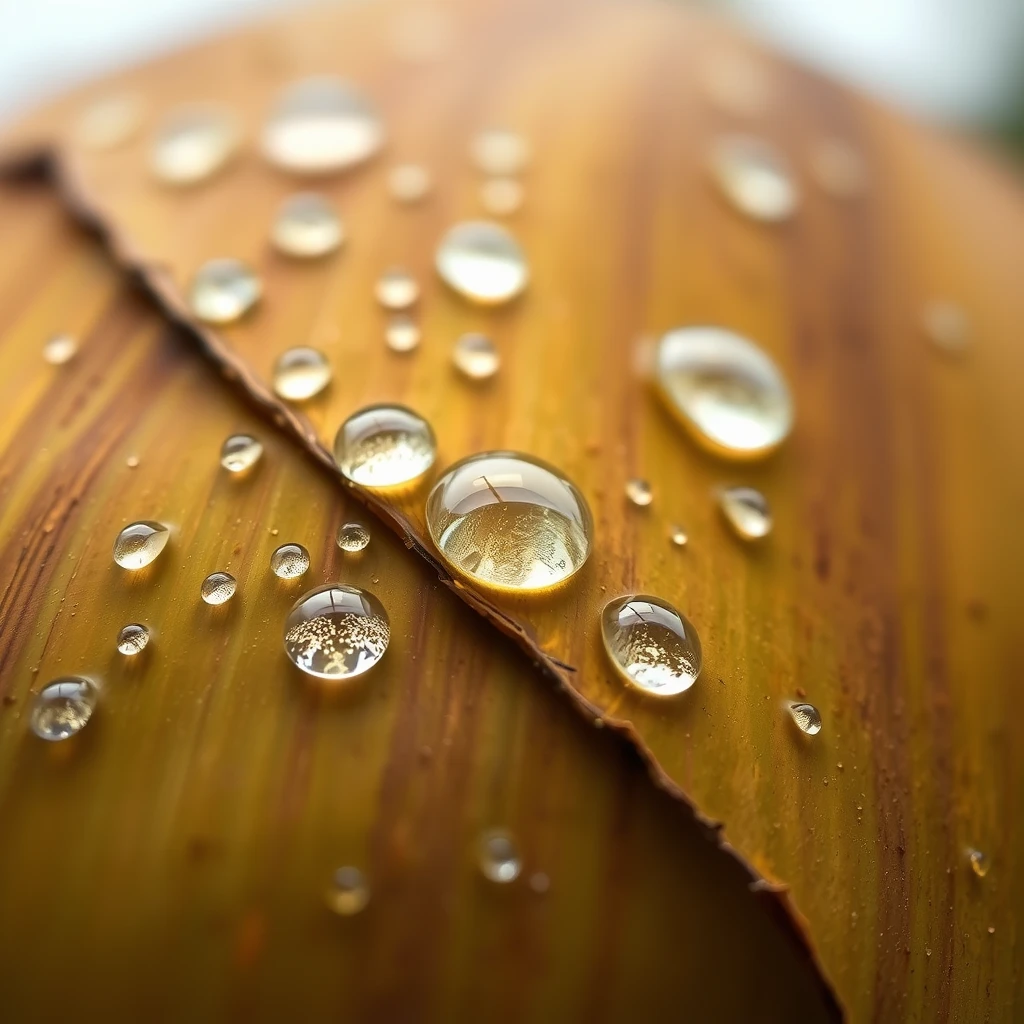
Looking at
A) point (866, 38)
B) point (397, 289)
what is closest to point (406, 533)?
point (397, 289)

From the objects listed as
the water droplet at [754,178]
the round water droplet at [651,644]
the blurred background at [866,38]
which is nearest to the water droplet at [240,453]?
the round water droplet at [651,644]

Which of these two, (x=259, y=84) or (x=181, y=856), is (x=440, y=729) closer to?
(x=181, y=856)

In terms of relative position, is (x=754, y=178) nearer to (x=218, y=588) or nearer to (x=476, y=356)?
(x=476, y=356)

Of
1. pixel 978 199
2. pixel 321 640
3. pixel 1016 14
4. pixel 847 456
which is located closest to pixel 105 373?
pixel 321 640

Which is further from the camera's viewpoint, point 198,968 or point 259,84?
point 259,84

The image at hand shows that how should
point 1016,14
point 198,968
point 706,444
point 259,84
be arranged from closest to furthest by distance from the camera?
point 198,968 → point 706,444 → point 259,84 → point 1016,14

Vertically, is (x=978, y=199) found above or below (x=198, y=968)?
above

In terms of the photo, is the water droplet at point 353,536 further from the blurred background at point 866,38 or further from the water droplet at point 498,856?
the blurred background at point 866,38
